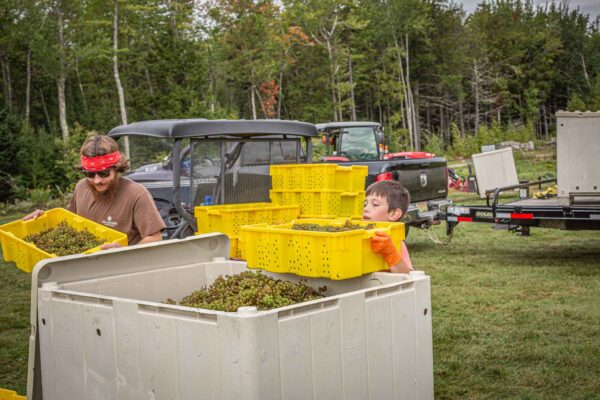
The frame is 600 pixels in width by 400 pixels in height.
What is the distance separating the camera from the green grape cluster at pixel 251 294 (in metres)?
3.35

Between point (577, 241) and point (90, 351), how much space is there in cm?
1181

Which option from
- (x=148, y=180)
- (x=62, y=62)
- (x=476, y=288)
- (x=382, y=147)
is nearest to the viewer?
(x=476, y=288)

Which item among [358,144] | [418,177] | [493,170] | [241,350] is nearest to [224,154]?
[418,177]

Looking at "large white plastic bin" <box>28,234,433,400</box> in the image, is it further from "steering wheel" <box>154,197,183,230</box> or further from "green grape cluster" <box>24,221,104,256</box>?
"steering wheel" <box>154,197,183,230</box>

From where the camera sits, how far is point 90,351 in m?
3.27

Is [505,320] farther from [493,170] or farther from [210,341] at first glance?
[210,341]

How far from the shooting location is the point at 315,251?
12.8 ft

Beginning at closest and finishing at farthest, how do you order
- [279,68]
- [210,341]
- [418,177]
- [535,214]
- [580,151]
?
[210,341] → [580,151] → [535,214] → [418,177] → [279,68]

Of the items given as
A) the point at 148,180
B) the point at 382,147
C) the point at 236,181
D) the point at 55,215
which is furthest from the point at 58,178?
→ the point at 55,215

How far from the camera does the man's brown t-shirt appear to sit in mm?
5062

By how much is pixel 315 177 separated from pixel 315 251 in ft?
15.5

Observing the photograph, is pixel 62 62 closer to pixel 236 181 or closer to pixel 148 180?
pixel 148 180

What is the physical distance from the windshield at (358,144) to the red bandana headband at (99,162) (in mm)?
12600

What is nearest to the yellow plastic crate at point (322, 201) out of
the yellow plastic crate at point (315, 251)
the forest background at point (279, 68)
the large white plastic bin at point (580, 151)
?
the large white plastic bin at point (580, 151)
